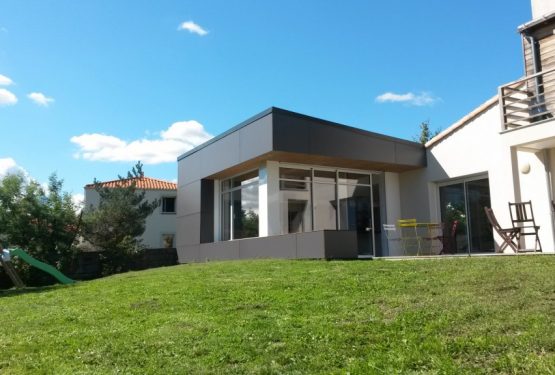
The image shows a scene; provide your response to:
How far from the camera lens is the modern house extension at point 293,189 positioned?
546 inches

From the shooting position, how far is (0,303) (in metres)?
10.3

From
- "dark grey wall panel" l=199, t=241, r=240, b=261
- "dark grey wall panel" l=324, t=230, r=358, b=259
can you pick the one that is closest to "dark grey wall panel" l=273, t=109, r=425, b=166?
"dark grey wall panel" l=324, t=230, r=358, b=259

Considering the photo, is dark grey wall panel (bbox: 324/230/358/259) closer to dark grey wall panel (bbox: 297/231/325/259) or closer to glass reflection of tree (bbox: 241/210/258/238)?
dark grey wall panel (bbox: 297/231/325/259)

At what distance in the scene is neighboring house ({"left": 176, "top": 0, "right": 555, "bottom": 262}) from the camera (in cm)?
1294

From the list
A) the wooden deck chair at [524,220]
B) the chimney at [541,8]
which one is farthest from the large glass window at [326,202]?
the chimney at [541,8]

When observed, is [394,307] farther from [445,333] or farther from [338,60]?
[338,60]

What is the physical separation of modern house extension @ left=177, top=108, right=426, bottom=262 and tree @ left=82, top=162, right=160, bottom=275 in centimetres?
304

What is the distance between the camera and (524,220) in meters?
12.2

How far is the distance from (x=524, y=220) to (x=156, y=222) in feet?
77.7

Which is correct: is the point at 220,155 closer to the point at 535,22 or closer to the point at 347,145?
the point at 347,145

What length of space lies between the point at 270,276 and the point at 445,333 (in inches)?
201

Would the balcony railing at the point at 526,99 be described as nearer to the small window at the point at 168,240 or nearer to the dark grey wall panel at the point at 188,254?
Answer: the dark grey wall panel at the point at 188,254

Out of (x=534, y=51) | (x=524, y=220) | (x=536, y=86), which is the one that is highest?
(x=534, y=51)

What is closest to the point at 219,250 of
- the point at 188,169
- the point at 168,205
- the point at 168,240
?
the point at 188,169
